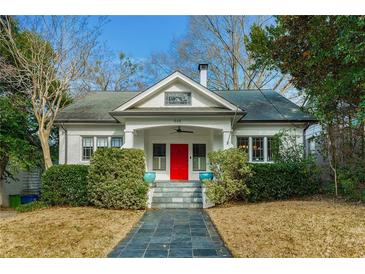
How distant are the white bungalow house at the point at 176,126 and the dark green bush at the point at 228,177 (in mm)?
1390

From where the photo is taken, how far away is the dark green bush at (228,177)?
1080 centimetres

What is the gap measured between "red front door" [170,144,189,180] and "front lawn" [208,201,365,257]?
4.82m

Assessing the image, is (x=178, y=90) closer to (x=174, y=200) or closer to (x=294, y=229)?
(x=174, y=200)

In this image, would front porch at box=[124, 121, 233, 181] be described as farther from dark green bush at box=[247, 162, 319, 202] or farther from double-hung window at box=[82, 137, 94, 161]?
dark green bush at box=[247, 162, 319, 202]

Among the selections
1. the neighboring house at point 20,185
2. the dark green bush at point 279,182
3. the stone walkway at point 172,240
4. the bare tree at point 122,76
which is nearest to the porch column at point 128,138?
the stone walkway at point 172,240

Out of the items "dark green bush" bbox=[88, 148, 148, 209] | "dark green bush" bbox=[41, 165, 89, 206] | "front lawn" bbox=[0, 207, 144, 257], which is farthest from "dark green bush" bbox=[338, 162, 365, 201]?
"dark green bush" bbox=[41, 165, 89, 206]

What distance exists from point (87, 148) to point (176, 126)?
14.4 feet

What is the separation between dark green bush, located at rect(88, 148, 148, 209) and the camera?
10.6 meters

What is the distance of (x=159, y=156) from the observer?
1484 centimetres

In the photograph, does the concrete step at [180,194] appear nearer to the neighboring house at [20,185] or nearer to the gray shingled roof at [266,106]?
the gray shingled roof at [266,106]

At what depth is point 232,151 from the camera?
36.6ft

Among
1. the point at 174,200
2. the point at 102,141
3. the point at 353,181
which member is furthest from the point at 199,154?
A: the point at 353,181

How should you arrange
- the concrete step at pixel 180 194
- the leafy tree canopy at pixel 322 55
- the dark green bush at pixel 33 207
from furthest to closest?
1. the concrete step at pixel 180 194
2. the dark green bush at pixel 33 207
3. the leafy tree canopy at pixel 322 55
